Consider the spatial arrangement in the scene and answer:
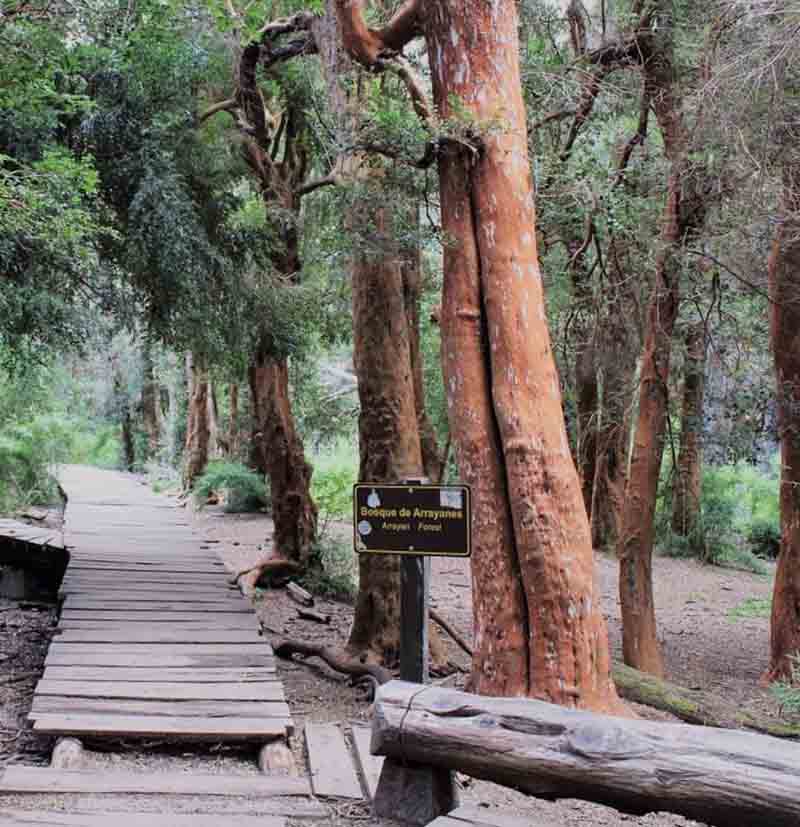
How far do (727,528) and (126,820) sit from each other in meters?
18.0

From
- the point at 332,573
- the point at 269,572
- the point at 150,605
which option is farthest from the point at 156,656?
the point at 332,573

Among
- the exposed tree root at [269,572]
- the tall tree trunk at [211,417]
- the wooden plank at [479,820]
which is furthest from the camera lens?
the tall tree trunk at [211,417]

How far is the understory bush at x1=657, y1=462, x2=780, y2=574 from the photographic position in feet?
64.6

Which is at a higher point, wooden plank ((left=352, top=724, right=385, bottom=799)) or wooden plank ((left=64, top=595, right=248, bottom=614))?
wooden plank ((left=64, top=595, right=248, bottom=614))

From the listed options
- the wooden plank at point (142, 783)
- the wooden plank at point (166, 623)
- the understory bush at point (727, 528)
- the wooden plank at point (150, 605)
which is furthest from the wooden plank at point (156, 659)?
the understory bush at point (727, 528)

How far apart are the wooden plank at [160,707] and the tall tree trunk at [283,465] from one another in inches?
270

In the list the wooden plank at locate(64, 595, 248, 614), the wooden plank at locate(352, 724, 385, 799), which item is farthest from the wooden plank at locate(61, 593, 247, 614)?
the wooden plank at locate(352, 724, 385, 799)

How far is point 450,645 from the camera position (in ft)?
34.2

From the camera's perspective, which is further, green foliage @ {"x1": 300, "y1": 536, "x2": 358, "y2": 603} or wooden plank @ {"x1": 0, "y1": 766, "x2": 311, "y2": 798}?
green foliage @ {"x1": 300, "y1": 536, "x2": 358, "y2": 603}

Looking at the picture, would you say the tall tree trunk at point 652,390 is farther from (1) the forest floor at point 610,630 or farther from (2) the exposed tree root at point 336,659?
(2) the exposed tree root at point 336,659

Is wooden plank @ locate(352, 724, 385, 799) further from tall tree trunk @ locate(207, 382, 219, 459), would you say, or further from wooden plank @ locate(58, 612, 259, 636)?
tall tree trunk @ locate(207, 382, 219, 459)

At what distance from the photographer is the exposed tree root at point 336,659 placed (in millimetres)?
7270

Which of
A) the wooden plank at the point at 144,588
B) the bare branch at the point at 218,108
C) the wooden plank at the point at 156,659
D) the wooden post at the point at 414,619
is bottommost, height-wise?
the wooden plank at the point at 156,659

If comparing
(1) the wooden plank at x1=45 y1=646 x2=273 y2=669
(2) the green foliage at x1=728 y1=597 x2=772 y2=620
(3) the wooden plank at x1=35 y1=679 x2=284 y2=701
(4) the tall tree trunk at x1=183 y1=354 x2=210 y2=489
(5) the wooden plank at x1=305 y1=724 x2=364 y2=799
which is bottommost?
(2) the green foliage at x1=728 y1=597 x2=772 y2=620
